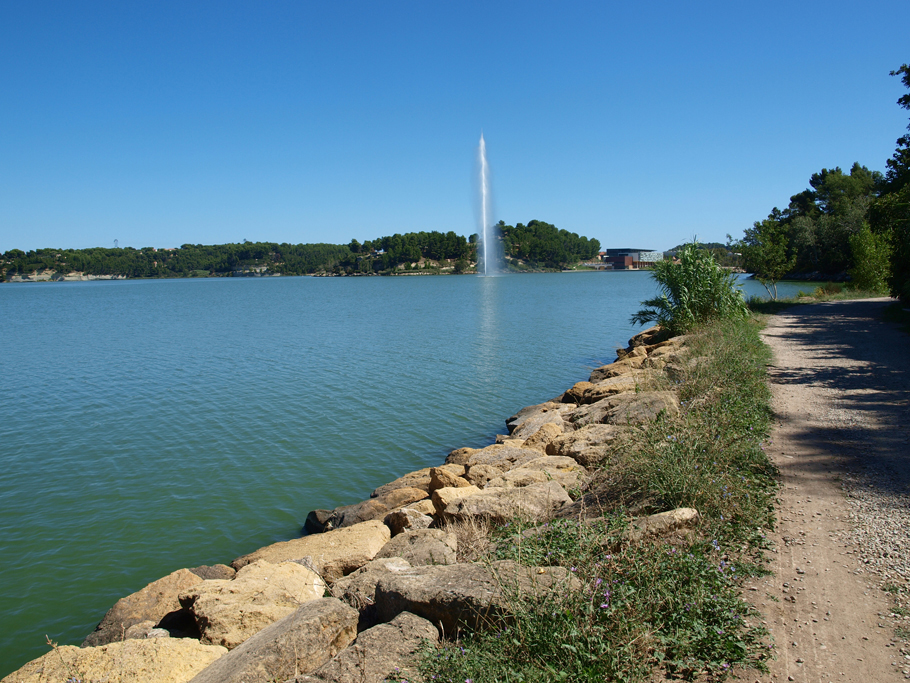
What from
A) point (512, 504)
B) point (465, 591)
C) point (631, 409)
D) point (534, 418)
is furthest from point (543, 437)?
point (465, 591)

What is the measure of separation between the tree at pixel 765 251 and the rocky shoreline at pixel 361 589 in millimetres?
31605

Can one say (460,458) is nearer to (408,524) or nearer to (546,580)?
(408,524)

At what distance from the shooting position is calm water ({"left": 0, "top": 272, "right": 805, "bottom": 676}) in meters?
9.55

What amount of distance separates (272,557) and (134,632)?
2060 mm

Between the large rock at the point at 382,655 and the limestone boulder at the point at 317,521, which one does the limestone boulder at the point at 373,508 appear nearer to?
the limestone boulder at the point at 317,521

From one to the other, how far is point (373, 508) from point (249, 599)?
4242 mm

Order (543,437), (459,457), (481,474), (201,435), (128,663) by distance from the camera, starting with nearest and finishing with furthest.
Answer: (128,663) → (481,474) → (543,437) → (459,457) → (201,435)

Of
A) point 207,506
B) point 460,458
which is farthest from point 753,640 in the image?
point 207,506

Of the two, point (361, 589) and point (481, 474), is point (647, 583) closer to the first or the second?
point (361, 589)

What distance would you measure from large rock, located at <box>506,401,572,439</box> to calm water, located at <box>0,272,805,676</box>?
84cm

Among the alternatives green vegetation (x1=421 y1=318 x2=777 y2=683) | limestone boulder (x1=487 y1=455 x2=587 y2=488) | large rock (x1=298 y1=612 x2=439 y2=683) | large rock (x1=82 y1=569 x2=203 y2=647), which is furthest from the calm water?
green vegetation (x1=421 y1=318 x2=777 y2=683)

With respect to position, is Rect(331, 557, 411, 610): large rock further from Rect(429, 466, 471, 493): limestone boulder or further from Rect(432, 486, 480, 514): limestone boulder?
Rect(429, 466, 471, 493): limestone boulder

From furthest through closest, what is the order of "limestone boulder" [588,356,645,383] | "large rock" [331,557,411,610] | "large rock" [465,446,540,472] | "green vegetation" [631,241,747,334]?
1. "green vegetation" [631,241,747,334]
2. "limestone boulder" [588,356,645,383]
3. "large rock" [465,446,540,472]
4. "large rock" [331,557,411,610]

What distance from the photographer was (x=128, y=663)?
5.04m
